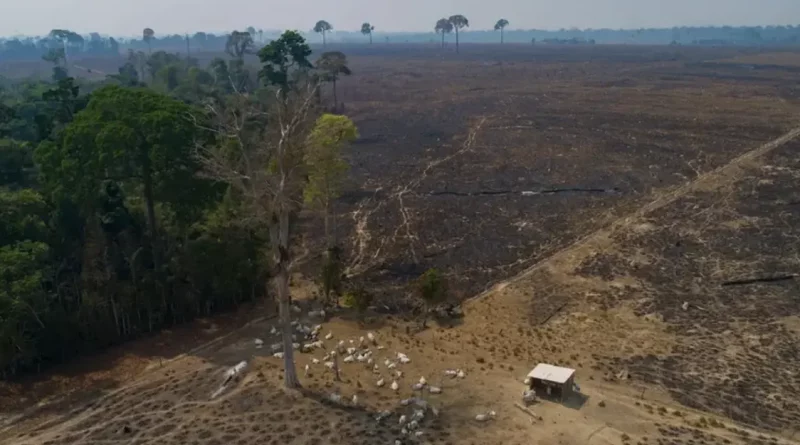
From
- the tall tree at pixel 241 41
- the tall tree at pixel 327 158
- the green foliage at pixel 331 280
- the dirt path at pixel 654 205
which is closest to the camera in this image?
the green foliage at pixel 331 280

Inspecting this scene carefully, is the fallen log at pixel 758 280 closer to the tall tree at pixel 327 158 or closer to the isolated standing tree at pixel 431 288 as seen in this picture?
the isolated standing tree at pixel 431 288

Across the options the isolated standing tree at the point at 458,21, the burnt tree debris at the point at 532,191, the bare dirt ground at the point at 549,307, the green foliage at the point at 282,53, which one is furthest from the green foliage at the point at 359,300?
the isolated standing tree at the point at 458,21

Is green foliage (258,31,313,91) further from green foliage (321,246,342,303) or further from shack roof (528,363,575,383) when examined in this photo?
shack roof (528,363,575,383)

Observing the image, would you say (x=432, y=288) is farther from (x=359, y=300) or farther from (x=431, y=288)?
(x=359, y=300)

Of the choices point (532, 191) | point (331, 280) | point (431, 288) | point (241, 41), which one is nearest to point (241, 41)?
point (241, 41)

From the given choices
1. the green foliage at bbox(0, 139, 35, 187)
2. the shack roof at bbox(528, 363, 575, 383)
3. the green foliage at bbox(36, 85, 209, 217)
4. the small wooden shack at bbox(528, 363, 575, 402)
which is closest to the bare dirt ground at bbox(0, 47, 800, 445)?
the small wooden shack at bbox(528, 363, 575, 402)

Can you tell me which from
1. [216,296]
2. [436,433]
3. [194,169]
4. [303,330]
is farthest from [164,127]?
[436,433]
